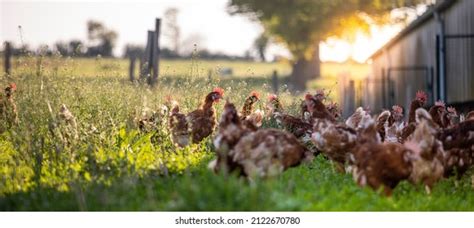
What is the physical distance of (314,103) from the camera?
8.05m

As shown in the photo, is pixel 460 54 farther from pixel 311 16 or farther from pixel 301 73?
pixel 301 73

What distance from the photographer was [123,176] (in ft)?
22.0

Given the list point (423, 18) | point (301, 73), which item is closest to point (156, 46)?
point (423, 18)

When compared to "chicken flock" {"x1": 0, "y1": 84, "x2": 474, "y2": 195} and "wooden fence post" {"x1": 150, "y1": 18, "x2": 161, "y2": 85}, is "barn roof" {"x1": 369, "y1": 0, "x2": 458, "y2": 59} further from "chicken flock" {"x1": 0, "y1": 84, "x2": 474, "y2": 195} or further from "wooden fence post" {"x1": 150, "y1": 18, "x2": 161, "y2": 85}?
"chicken flock" {"x1": 0, "y1": 84, "x2": 474, "y2": 195}

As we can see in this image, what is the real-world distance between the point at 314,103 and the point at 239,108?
2.35 metres

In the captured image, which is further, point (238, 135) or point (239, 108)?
point (239, 108)

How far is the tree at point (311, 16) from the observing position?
128 feet

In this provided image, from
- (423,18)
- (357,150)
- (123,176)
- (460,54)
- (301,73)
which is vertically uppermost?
(423,18)

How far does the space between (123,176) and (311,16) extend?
33.8m

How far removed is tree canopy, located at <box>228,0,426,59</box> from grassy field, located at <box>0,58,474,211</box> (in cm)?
2943
